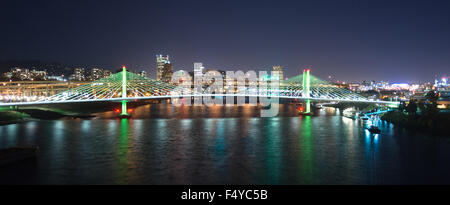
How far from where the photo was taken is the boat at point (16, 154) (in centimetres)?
757

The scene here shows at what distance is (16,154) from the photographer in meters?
7.94

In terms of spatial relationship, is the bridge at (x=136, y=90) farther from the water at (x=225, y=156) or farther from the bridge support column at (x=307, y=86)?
the water at (x=225, y=156)

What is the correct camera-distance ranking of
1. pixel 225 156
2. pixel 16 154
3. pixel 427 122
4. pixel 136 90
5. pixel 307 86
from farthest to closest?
pixel 307 86, pixel 136 90, pixel 427 122, pixel 225 156, pixel 16 154

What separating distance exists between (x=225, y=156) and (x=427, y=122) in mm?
8855

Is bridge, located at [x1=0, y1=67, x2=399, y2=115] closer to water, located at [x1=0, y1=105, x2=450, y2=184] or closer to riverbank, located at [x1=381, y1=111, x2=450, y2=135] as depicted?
riverbank, located at [x1=381, y1=111, x2=450, y2=135]

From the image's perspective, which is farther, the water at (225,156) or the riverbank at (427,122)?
the riverbank at (427,122)

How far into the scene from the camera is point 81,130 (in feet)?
43.4

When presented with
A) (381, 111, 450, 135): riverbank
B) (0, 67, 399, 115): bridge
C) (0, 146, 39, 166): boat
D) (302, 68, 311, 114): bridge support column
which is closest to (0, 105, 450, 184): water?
(0, 146, 39, 166): boat

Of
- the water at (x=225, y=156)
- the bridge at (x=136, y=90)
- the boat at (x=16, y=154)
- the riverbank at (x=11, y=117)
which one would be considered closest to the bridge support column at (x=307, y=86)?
the bridge at (x=136, y=90)

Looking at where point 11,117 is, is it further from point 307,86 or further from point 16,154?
point 307,86

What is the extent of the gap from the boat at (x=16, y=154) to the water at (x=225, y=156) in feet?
0.60

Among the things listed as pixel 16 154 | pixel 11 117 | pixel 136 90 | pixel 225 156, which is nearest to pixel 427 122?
pixel 225 156
